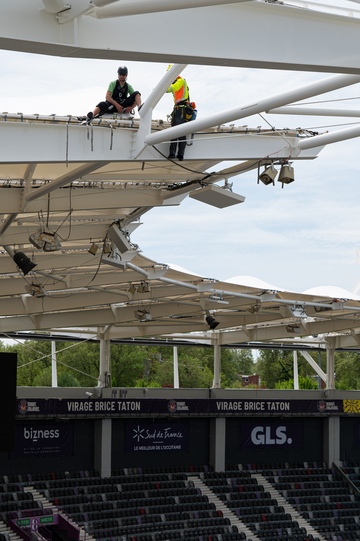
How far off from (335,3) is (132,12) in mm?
2517

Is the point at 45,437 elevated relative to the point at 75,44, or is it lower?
lower

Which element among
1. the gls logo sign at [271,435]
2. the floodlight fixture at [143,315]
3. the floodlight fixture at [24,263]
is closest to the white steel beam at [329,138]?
the floodlight fixture at [24,263]

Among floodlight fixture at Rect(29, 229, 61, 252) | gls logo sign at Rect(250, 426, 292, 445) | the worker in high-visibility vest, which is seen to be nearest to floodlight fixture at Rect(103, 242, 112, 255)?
floodlight fixture at Rect(29, 229, 61, 252)

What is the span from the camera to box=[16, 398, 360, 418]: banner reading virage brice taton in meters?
26.2

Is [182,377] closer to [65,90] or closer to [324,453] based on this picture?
[324,453]

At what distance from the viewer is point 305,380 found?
145ft

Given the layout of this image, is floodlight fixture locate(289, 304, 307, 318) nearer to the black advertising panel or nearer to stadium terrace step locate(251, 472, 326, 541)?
stadium terrace step locate(251, 472, 326, 541)

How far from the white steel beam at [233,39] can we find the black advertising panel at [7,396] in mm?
11831

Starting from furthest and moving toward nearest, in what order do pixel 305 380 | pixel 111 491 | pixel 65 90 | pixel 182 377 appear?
1. pixel 182 377
2. pixel 305 380
3. pixel 111 491
4. pixel 65 90

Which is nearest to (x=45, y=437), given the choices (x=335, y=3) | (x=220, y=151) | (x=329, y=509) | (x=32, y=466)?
(x=32, y=466)

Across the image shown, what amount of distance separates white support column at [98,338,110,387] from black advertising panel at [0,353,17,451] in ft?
49.9

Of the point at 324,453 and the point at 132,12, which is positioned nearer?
the point at 132,12

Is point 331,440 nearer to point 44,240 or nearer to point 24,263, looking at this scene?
point 24,263

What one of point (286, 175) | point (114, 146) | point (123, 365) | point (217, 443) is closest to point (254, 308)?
point (217, 443)
